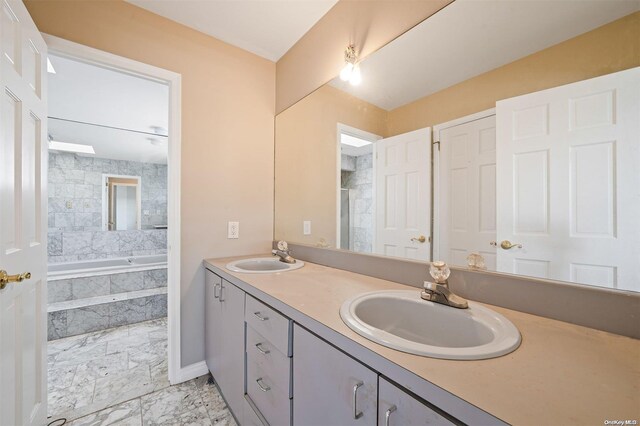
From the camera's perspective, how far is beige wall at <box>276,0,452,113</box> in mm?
1256

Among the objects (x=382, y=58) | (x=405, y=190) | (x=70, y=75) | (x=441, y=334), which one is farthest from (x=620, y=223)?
(x=70, y=75)

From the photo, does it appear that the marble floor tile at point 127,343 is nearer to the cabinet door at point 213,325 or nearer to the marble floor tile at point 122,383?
the marble floor tile at point 122,383

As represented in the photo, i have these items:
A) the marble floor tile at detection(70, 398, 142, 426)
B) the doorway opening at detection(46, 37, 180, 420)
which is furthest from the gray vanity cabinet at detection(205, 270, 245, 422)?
the marble floor tile at detection(70, 398, 142, 426)

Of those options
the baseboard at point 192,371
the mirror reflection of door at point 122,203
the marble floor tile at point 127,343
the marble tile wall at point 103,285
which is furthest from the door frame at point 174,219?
the mirror reflection of door at point 122,203

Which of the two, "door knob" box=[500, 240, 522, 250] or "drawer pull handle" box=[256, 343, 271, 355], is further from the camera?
"drawer pull handle" box=[256, 343, 271, 355]

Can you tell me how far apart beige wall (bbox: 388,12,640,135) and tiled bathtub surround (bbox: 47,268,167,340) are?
10.9 ft

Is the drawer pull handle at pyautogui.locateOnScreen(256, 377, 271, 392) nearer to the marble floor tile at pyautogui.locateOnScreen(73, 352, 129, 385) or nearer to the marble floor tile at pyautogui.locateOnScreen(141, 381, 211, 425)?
the marble floor tile at pyautogui.locateOnScreen(141, 381, 211, 425)

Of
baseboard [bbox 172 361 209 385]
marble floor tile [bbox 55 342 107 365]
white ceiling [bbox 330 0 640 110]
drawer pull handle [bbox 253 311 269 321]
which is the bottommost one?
marble floor tile [bbox 55 342 107 365]

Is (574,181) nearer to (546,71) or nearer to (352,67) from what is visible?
(546,71)

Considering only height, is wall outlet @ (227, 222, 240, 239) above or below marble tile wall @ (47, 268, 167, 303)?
above

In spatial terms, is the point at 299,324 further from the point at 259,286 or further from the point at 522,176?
the point at 522,176

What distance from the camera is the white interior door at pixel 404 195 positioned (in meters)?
1.19

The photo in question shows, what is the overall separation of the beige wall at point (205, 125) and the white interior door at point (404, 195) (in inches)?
43.8

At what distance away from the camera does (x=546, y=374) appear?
0.51 metres
